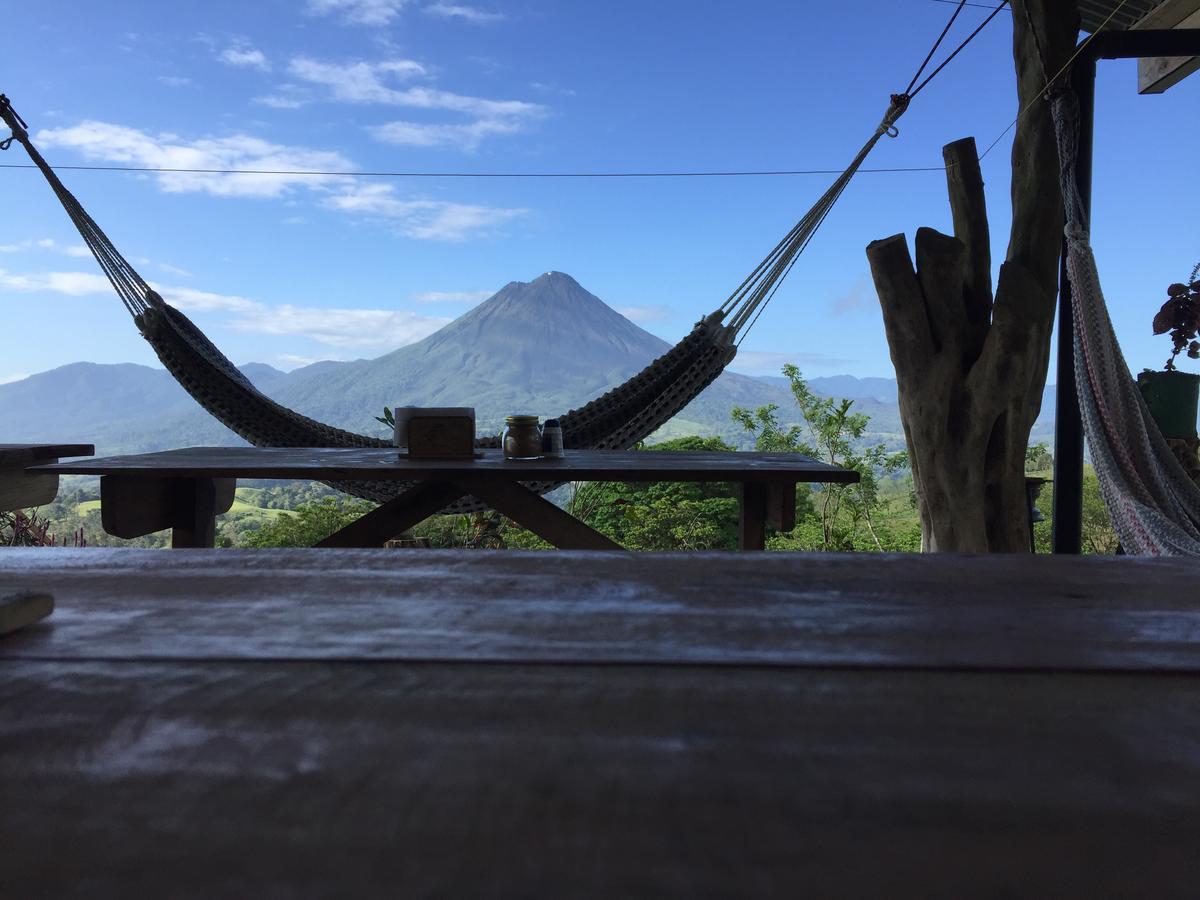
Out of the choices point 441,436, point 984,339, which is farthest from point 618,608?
point 984,339

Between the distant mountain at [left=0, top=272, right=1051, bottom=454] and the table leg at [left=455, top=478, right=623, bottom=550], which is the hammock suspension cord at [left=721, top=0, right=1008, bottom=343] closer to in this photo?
the table leg at [left=455, top=478, right=623, bottom=550]

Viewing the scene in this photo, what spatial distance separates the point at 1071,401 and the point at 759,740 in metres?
2.46

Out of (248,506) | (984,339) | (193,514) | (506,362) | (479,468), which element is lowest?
(248,506)

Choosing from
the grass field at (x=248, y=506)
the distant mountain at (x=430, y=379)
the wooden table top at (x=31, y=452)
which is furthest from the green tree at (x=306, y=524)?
the distant mountain at (x=430, y=379)

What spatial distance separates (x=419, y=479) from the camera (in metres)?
1.54

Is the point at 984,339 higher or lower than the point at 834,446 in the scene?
higher

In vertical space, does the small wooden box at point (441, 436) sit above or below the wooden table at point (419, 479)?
above

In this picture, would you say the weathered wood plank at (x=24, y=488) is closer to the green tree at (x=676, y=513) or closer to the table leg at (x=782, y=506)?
the table leg at (x=782, y=506)

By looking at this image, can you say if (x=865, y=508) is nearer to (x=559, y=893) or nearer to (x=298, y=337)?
(x=559, y=893)

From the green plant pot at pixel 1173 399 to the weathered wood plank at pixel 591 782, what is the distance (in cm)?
251

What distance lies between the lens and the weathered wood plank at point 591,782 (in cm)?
17

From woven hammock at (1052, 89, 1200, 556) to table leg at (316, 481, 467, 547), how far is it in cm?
142

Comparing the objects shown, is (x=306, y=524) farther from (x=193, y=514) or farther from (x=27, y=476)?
(x=27, y=476)

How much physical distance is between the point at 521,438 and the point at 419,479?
0.23 meters
